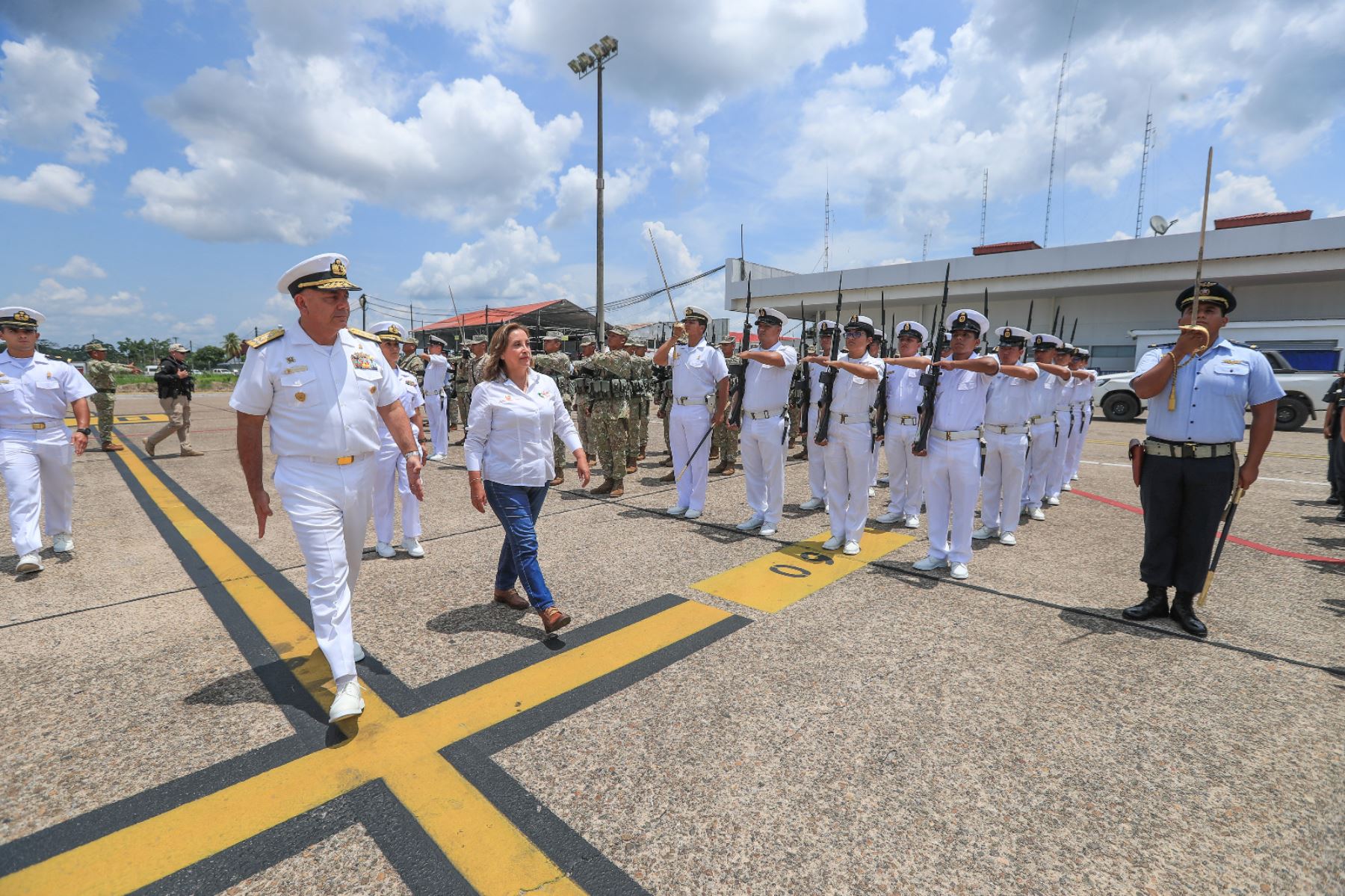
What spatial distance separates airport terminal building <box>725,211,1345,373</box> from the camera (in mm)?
19938

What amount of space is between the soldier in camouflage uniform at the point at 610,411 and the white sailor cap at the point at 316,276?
4.75 meters

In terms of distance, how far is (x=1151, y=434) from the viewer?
3.77 meters

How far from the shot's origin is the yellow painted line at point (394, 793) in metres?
1.85

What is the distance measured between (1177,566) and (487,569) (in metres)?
4.49

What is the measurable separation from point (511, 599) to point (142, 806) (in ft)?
6.35

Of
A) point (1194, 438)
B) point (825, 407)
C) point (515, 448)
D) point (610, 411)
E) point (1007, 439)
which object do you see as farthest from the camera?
point (610, 411)

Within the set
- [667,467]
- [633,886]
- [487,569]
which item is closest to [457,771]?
[633,886]

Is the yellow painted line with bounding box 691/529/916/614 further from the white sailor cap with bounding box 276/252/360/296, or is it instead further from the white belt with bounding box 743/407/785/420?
the white sailor cap with bounding box 276/252/360/296

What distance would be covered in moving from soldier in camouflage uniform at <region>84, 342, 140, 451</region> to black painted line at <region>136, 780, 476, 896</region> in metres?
11.4

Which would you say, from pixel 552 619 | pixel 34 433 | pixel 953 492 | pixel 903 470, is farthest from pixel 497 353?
pixel 903 470

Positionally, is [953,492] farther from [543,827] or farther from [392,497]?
[392,497]

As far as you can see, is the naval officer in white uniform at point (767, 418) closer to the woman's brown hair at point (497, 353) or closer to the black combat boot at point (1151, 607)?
the woman's brown hair at point (497, 353)

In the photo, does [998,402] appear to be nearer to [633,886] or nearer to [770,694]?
[770,694]

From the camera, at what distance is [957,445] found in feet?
14.8
